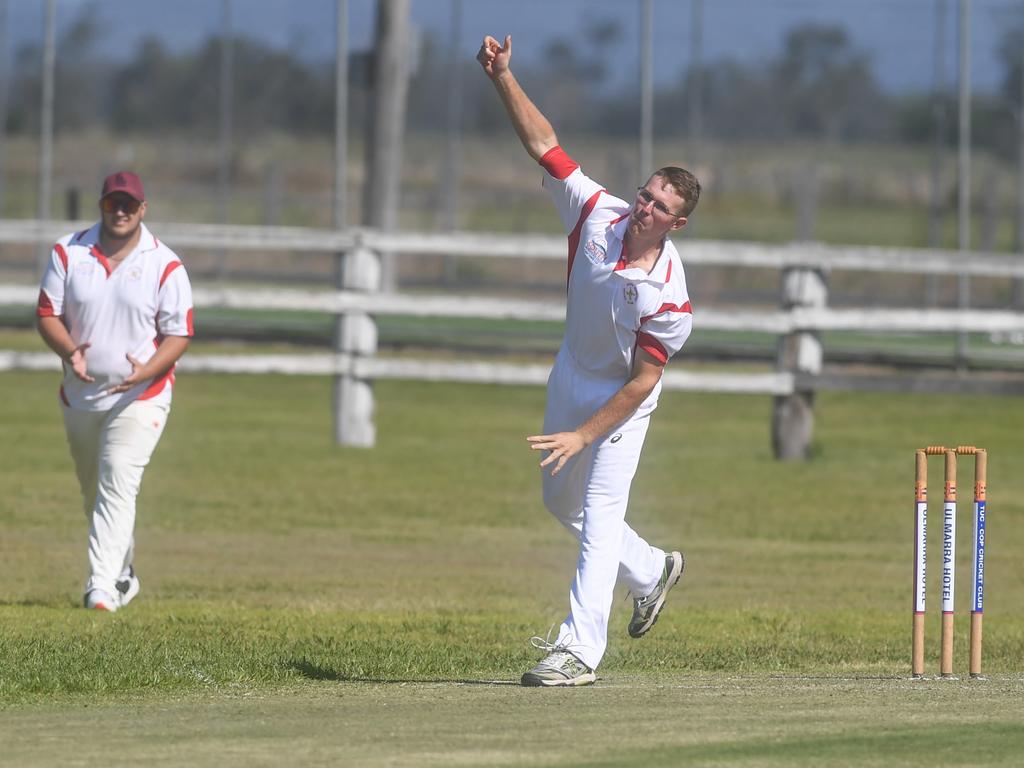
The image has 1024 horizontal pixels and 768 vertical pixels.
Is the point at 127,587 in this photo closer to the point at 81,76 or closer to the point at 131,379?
the point at 131,379

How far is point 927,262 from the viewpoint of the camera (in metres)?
19.2

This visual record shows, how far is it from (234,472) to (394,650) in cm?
741

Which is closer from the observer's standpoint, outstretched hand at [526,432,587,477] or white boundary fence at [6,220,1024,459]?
outstretched hand at [526,432,587,477]

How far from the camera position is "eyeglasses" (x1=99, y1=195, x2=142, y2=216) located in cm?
1074

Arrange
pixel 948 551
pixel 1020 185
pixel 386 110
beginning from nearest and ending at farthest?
pixel 948 551, pixel 386 110, pixel 1020 185

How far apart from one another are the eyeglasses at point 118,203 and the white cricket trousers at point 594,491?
115 inches

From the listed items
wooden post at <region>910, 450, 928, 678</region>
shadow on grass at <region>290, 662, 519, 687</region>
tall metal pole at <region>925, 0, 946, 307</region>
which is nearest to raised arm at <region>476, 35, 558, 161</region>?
wooden post at <region>910, 450, 928, 678</region>

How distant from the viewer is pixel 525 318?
61.3ft

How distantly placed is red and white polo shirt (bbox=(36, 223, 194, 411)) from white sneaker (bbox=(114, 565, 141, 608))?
2.84ft

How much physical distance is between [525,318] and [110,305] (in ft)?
26.4

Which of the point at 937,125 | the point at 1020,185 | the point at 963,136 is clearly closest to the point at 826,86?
the point at 937,125

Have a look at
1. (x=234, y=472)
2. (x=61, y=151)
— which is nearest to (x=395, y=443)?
(x=234, y=472)

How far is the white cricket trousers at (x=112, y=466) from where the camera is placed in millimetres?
10852

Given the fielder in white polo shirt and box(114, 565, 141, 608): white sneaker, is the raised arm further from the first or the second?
box(114, 565, 141, 608): white sneaker
